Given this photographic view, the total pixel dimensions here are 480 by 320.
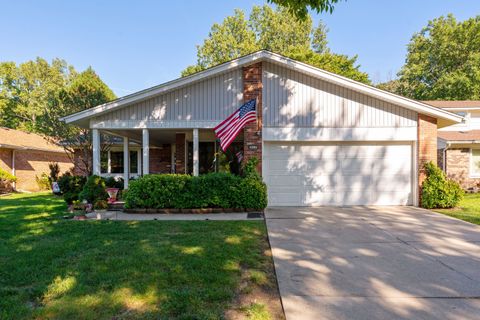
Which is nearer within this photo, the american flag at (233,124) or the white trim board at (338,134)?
the american flag at (233,124)

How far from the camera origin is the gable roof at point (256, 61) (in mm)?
9398

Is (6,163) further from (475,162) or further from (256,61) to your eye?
(475,162)

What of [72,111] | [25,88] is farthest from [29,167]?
[25,88]

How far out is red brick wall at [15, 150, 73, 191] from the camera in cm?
1862

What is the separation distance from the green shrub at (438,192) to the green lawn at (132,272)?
21.3 feet

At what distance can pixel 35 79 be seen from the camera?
3722 cm

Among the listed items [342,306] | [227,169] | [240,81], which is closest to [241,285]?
[342,306]

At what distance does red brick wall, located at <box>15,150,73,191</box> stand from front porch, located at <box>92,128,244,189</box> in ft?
21.4

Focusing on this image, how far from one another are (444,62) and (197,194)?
97.3ft

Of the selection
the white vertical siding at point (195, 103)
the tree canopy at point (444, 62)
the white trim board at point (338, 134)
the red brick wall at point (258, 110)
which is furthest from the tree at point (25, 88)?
the tree canopy at point (444, 62)

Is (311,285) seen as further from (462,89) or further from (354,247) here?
(462,89)

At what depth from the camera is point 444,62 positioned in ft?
87.7

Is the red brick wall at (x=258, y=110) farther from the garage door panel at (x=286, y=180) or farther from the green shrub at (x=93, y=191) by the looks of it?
the green shrub at (x=93, y=191)

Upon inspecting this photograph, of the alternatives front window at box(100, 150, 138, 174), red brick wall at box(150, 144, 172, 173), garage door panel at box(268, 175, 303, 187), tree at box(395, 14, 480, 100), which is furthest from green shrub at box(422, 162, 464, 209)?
tree at box(395, 14, 480, 100)
